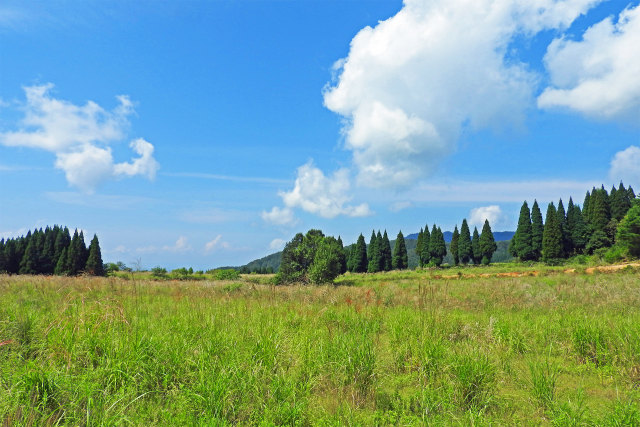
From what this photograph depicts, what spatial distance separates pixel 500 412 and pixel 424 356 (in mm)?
1018

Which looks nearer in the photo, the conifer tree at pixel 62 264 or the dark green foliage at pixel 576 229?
the conifer tree at pixel 62 264

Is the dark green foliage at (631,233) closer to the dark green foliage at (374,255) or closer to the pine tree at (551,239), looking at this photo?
the pine tree at (551,239)

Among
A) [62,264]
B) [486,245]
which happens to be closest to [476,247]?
[486,245]

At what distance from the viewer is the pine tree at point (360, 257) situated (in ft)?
227

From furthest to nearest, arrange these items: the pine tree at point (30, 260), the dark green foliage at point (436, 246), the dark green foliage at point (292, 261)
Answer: the dark green foliage at point (436, 246) < the pine tree at point (30, 260) < the dark green foliage at point (292, 261)

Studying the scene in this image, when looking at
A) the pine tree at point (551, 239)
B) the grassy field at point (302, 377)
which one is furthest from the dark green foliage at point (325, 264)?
the pine tree at point (551, 239)

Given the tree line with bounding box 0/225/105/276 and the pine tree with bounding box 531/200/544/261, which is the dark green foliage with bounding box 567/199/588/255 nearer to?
the pine tree with bounding box 531/200/544/261

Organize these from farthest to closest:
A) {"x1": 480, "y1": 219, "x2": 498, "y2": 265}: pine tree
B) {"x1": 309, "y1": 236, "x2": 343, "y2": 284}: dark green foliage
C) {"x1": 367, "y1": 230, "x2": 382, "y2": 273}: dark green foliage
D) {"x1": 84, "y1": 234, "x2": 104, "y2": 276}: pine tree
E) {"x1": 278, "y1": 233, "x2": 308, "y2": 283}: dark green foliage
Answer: {"x1": 367, "y1": 230, "x2": 382, "y2": 273}: dark green foliage, {"x1": 480, "y1": 219, "x2": 498, "y2": 265}: pine tree, {"x1": 84, "y1": 234, "x2": 104, "y2": 276}: pine tree, {"x1": 278, "y1": 233, "x2": 308, "y2": 283}: dark green foliage, {"x1": 309, "y1": 236, "x2": 343, "y2": 284}: dark green foliage

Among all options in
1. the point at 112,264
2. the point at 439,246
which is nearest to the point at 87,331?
the point at 112,264

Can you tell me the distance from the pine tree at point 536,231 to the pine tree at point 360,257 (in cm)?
3098

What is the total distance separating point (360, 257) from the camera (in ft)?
228

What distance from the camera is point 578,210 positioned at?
207ft

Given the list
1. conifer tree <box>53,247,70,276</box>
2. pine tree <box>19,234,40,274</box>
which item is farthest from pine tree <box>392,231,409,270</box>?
pine tree <box>19,234,40,274</box>

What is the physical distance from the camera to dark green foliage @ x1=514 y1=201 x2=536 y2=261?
59.0 m
